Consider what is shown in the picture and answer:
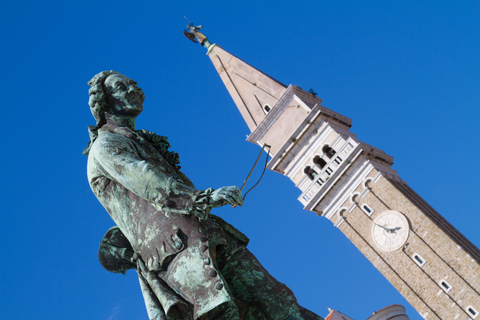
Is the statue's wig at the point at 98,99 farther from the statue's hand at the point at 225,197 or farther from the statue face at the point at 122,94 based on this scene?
the statue's hand at the point at 225,197


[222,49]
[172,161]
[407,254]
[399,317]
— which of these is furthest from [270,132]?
[172,161]

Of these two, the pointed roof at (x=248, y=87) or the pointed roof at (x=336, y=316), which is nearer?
the pointed roof at (x=336, y=316)

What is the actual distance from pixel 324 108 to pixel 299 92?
5.69 feet

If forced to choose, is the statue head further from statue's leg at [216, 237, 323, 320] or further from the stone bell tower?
the stone bell tower

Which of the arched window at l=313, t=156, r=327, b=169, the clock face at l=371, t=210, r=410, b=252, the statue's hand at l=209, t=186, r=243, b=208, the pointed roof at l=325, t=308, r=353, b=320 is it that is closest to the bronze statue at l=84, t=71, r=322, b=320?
the statue's hand at l=209, t=186, r=243, b=208

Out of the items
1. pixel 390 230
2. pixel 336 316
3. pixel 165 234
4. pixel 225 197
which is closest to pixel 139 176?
pixel 165 234

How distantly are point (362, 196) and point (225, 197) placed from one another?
24.0 meters

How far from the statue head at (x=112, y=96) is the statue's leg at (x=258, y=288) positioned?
938 millimetres

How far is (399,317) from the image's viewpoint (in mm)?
23078

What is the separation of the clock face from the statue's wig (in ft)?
73.6

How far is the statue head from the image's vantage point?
354cm

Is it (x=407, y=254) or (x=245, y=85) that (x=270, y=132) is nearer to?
(x=245, y=85)

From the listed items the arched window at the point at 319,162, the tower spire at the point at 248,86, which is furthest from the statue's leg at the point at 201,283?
the tower spire at the point at 248,86

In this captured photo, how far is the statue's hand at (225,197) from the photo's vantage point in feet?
9.48
